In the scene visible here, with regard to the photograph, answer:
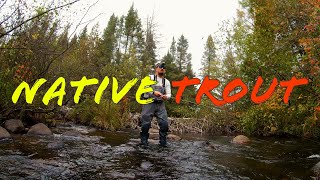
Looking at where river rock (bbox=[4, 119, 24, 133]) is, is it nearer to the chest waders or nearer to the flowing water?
the flowing water

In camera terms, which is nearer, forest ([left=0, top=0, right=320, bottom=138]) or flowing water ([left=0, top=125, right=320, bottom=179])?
flowing water ([left=0, top=125, right=320, bottom=179])

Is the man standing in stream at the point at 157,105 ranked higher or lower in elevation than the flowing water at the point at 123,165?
higher

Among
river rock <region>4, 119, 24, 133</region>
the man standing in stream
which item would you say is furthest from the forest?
the man standing in stream

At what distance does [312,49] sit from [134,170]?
7.38 meters

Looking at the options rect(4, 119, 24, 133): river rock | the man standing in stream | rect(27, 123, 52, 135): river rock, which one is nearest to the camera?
the man standing in stream

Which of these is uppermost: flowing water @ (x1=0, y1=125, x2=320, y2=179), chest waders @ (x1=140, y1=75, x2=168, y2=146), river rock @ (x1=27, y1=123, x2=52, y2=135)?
chest waders @ (x1=140, y1=75, x2=168, y2=146)

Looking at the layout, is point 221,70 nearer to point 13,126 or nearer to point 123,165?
point 13,126

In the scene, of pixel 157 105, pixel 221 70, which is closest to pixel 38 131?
pixel 157 105

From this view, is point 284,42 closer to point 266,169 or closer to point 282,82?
point 282,82

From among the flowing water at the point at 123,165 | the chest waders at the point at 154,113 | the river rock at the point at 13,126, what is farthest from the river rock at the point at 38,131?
the chest waders at the point at 154,113

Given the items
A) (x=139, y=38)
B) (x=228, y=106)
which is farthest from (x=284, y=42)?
(x=139, y=38)

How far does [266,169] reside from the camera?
18.7ft

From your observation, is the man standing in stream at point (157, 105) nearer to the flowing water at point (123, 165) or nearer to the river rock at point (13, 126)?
the flowing water at point (123, 165)

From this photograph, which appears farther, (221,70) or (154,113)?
(221,70)
